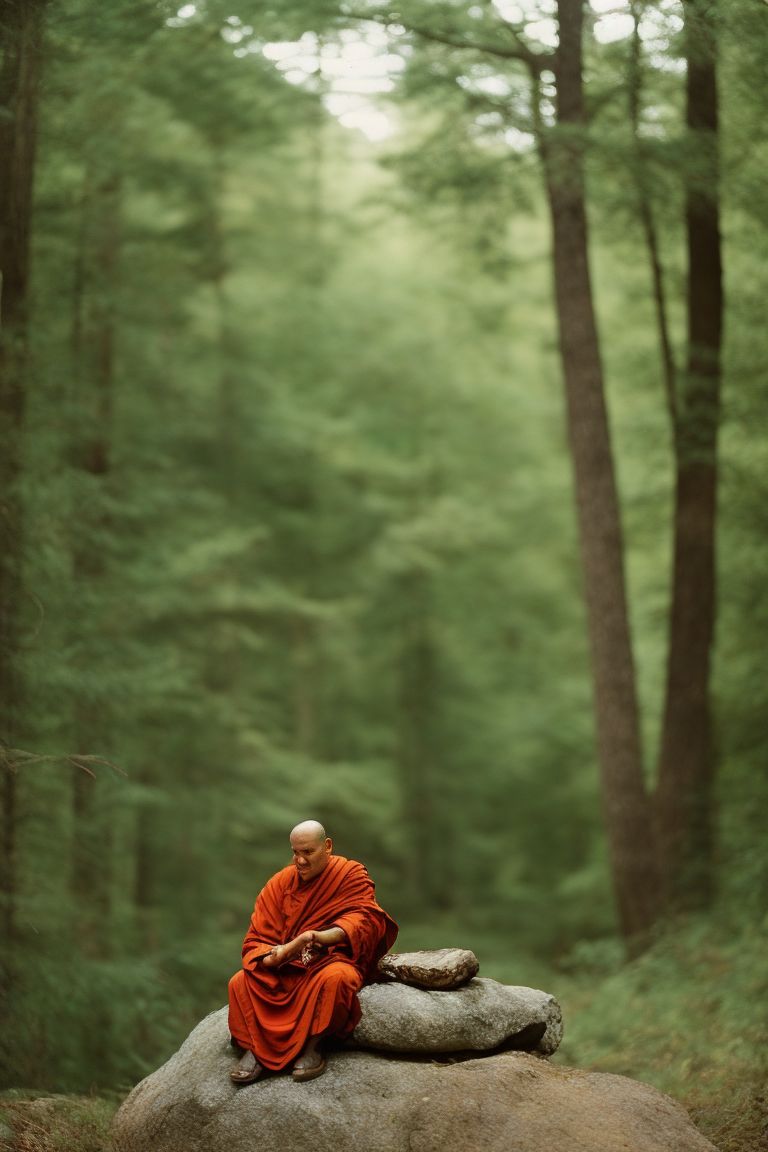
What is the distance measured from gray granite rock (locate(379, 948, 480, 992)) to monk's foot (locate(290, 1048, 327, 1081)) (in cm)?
75

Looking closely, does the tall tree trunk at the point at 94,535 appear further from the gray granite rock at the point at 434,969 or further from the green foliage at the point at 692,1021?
the green foliage at the point at 692,1021

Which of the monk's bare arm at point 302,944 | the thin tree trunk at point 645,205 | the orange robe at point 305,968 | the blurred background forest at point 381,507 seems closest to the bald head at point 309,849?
the orange robe at point 305,968

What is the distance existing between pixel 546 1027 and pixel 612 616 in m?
5.35

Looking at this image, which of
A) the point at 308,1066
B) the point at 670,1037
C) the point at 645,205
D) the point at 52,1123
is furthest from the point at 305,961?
the point at 645,205

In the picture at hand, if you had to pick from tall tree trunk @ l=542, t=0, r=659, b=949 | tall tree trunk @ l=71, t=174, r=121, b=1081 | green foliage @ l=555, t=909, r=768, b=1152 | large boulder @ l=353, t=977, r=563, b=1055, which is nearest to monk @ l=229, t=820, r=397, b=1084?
large boulder @ l=353, t=977, r=563, b=1055

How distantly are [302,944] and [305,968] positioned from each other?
16cm

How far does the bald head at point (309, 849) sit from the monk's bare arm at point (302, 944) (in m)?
0.33

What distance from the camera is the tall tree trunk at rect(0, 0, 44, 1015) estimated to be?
25.2ft

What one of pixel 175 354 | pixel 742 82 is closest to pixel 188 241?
pixel 175 354

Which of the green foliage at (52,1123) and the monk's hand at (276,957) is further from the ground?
the monk's hand at (276,957)

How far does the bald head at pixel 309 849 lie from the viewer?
5.74 metres

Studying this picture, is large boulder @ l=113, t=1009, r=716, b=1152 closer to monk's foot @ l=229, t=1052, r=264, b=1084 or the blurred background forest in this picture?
monk's foot @ l=229, t=1052, r=264, b=1084

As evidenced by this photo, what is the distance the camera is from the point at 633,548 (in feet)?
59.2

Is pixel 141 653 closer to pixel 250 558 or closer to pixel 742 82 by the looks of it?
pixel 250 558
